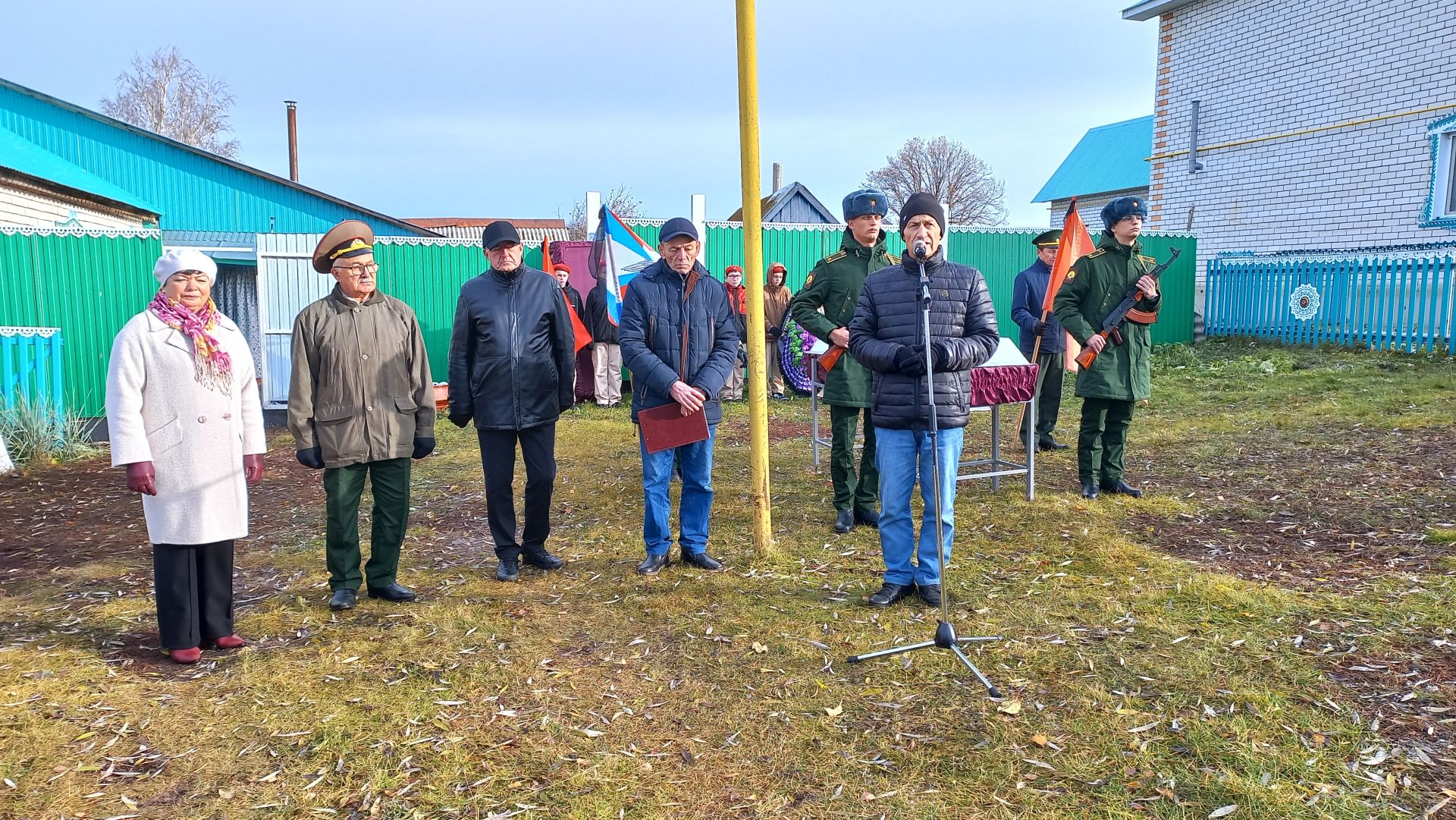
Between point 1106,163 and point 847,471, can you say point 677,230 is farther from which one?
point 1106,163

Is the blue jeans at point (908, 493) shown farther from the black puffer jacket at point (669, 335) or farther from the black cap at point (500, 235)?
the black cap at point (500, 235)

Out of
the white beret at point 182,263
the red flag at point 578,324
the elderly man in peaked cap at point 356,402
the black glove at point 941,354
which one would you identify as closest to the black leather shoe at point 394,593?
the elderly man in peaked cap at point 356,402

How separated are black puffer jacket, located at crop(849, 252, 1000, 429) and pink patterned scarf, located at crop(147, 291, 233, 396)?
283 cm

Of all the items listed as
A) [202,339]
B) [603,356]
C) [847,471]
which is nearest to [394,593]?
[202,339]

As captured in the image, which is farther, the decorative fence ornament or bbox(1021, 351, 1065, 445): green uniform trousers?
the decorative fence ornament

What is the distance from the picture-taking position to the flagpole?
4.95m

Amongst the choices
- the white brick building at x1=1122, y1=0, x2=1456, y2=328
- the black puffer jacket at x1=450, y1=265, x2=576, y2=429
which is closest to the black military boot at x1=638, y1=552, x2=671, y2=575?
the black puffer jacket at x1=450, y1=265, x2=576, y2=429

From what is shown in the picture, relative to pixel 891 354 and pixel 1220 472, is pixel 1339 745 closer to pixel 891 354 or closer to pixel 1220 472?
pixel 891 354

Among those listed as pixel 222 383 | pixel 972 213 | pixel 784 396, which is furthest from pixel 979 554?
pixel 972 213

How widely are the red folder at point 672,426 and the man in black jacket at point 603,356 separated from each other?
7.30m

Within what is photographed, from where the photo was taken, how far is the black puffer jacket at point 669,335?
16.3ft

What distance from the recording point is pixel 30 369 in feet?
31.6

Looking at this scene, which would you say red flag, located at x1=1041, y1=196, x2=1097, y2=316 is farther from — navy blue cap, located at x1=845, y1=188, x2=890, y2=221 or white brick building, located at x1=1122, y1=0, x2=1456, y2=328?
white brick building, located at x1=1122, y1=0, x2=1456, y2=328

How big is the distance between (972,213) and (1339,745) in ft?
162
